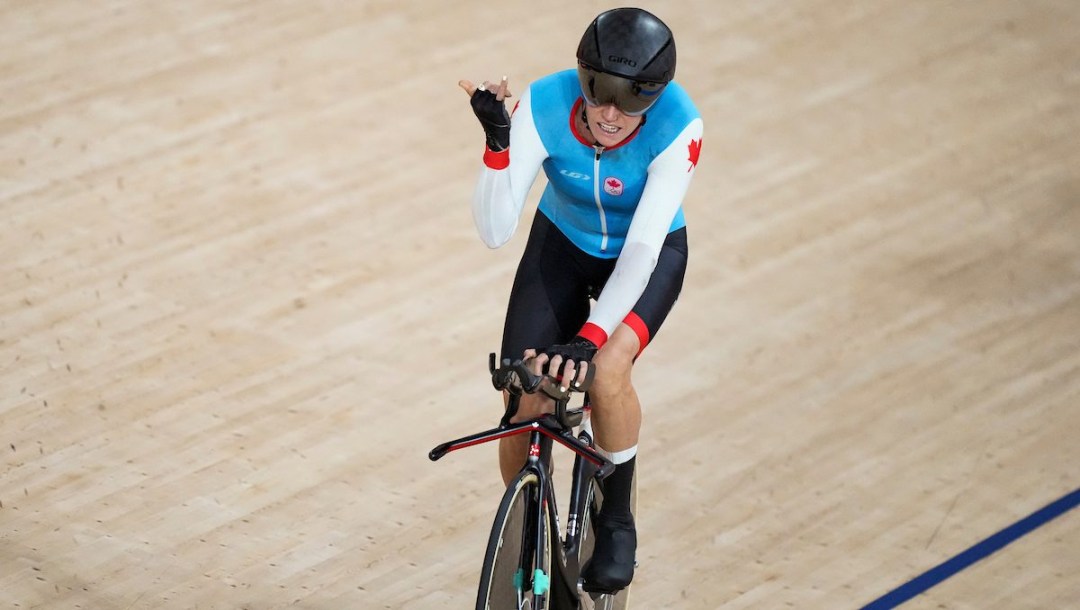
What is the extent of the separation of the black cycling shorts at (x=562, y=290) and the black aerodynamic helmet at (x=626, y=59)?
0.43 meters

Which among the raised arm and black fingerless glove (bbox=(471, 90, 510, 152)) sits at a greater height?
black fingerless glove (bbox=(471, 90, 510, 152))

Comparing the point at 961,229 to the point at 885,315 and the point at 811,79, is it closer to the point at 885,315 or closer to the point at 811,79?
the point at 885,315

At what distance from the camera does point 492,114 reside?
8.93 ft

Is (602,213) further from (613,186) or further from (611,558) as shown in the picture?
(611,558)

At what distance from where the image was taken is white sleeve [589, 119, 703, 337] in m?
2.90

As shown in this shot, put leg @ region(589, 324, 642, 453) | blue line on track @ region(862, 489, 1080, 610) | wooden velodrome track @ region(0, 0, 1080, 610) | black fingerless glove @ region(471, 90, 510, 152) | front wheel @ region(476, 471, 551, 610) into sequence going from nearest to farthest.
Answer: black fingerless glove @ region(471, 90, 510, 152) < front wheel @ region(476, 471, 551, 610) < leg @ region(589, 324, 642, 453) < blue line on track @ region(862, 489, 1080, 610) < wooden velodrome track @ region(0, 0, 1080, 610)

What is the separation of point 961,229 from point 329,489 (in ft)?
8.72

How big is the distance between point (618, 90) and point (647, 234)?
1.00 feet

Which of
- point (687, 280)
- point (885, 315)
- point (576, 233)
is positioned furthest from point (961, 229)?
point (576, 233)

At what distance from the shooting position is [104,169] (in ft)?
17.5

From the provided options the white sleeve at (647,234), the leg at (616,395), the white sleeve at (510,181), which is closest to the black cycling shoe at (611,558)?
the leg at (616,395)

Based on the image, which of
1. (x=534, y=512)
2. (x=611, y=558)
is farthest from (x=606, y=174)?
(x=611, y=558)

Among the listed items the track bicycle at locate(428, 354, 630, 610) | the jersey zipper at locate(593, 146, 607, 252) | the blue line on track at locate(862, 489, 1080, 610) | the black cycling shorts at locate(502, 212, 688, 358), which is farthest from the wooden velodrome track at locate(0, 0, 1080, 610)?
the jersey zipper at locate(593, 146, 607, 252)

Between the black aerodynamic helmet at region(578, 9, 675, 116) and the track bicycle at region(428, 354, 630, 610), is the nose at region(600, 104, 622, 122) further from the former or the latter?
the track bicycle at region(428, 354, 630, 610)
